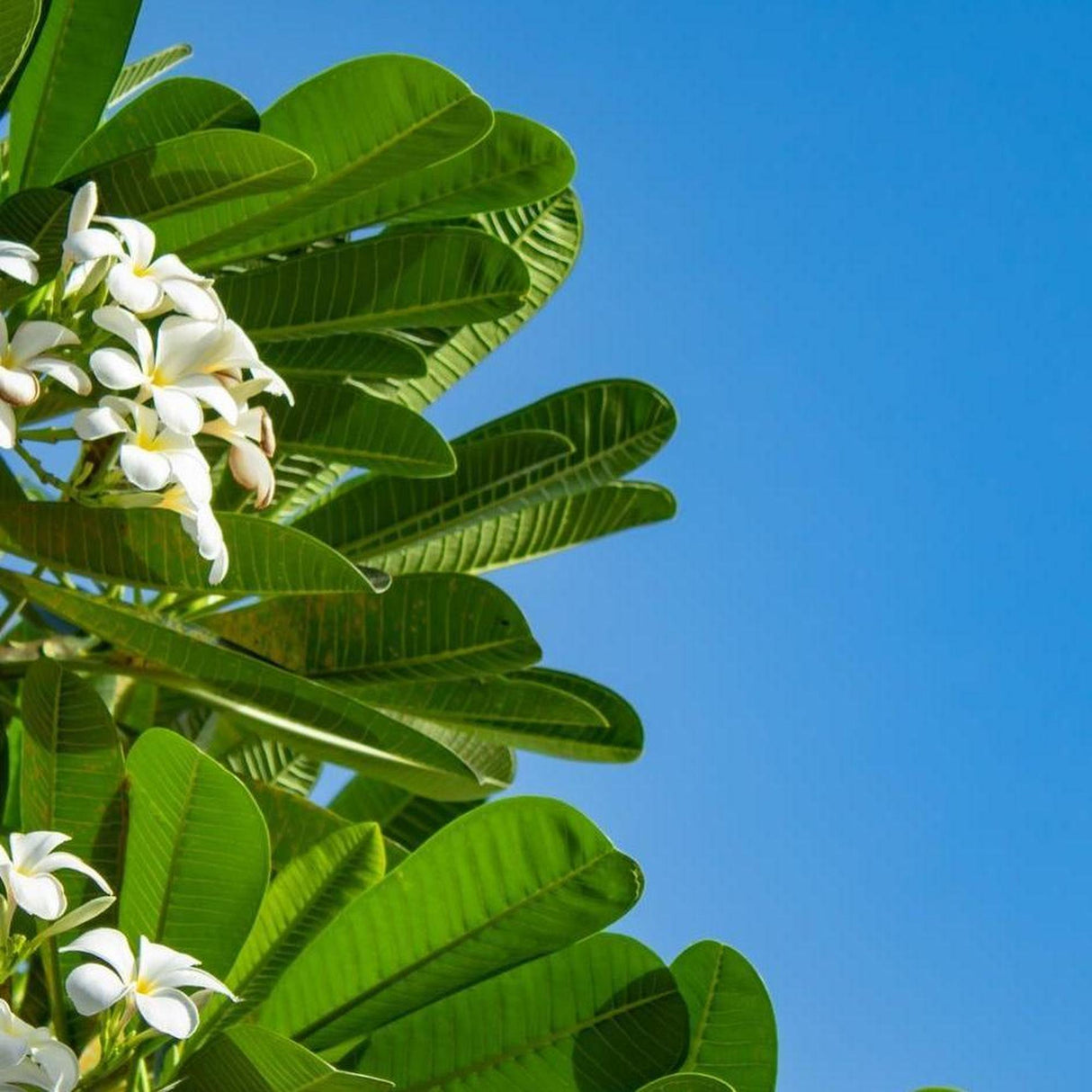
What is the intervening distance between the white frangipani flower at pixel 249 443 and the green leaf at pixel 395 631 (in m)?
0.33

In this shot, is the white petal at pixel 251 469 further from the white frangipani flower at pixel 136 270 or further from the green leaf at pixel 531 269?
the green leaf at pixel 531 269

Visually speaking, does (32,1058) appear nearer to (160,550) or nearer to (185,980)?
(185,980)

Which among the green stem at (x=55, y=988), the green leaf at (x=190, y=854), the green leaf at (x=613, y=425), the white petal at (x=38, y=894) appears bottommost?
the green stem at (x=55, y=988)

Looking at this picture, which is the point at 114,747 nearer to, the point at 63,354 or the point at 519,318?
the point at 63,354

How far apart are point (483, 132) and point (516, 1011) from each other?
0.90 meters

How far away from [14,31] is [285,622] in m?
0.74

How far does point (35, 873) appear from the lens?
1436 millimetres

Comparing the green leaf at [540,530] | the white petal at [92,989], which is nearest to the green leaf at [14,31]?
the green leaf at [540,530]

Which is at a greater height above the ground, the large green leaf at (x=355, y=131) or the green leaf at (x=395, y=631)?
the large green leaf at (x=355, y=131)

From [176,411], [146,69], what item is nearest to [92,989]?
[176,411]

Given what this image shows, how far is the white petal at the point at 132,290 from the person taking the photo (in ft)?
4.98

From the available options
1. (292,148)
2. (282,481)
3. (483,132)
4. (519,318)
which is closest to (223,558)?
(292,148)

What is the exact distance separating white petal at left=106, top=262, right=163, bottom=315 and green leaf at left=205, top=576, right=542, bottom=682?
53 centimetres

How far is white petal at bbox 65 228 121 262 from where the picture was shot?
5.01 ft
